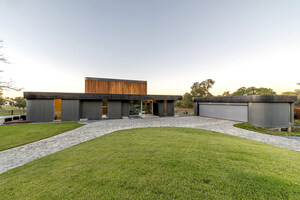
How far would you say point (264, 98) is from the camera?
10258 millimetres

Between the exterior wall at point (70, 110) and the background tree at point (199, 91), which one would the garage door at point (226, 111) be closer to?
the background tree at point (199, 91)

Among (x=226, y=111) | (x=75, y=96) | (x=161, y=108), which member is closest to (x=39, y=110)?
(x=75, y=96)

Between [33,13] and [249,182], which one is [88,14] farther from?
[249,182]

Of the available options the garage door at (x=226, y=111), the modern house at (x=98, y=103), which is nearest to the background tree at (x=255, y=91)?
the garage door at (x=226, y=111)

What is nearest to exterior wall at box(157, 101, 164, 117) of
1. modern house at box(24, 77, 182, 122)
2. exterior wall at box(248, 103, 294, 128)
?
modern house at box(24, 77, 182, 122)

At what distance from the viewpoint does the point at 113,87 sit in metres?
16.7

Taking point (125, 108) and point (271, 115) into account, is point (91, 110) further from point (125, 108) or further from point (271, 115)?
point (271, 115)

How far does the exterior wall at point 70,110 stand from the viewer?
12587 mm

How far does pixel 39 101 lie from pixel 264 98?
2162 cm

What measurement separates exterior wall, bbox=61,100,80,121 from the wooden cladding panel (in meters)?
3.29

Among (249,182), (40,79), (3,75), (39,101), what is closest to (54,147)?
(249,182)

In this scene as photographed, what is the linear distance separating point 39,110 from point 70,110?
2.81m

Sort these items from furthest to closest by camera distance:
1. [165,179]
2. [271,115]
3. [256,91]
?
[256,91] < [271,115] < [165,179]

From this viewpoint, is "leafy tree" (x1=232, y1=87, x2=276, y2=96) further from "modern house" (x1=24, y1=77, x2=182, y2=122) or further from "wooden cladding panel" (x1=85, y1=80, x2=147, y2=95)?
"wooden cladding panel" (x1=85, y1=80, x2=147, y2=95)
